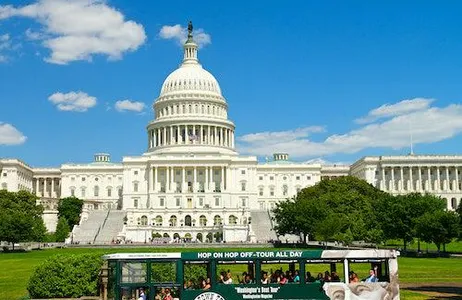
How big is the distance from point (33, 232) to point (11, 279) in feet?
178

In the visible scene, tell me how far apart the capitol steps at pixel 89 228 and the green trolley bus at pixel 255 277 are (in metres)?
91.2

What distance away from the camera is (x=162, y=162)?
515 ft

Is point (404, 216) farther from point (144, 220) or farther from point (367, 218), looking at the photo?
point (144, 220)

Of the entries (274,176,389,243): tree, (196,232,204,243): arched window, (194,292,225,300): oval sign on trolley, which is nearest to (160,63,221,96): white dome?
(196,232,204,243): arched window

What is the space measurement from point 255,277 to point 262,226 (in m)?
102

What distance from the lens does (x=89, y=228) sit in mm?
124750

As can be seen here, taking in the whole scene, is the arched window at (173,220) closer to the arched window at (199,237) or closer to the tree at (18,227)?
the arched window at (199,237)

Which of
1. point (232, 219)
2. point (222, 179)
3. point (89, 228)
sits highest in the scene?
point (222, 179)

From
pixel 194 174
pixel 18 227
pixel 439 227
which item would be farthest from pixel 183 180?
pixel 439 227

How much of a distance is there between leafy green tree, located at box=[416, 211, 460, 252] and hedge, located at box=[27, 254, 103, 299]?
5421cm

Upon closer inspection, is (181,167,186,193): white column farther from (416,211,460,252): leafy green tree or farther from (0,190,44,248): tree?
(416,211,460,252): leafy green tree

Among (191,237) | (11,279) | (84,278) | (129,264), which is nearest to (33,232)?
(191,237)

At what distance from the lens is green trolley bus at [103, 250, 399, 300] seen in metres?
25.2

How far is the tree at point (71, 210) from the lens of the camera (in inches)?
5438
